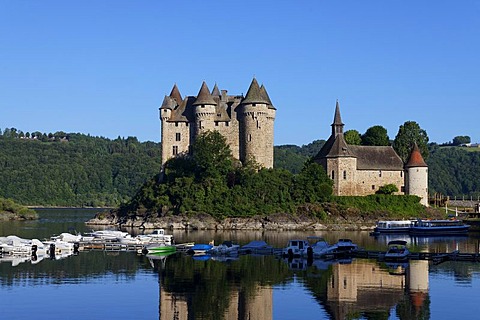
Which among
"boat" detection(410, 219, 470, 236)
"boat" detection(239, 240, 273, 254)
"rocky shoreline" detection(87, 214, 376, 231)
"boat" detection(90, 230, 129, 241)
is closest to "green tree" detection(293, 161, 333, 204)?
"rocky shoreline" detection(87, 214, 376, 231)

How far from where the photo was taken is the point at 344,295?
3788 centimetres

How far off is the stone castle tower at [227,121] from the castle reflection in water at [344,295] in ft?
164

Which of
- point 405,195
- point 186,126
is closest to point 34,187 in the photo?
point 186,126

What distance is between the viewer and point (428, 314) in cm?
3316

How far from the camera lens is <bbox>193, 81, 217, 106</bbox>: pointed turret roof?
98.4 m

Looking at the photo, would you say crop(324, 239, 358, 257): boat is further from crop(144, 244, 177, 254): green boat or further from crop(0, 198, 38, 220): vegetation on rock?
crop(0, 198, 38, 220): vegetation on rock

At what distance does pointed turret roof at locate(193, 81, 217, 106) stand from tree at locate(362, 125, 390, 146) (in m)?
28.4

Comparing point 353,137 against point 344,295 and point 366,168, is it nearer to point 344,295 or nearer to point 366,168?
point 366,168

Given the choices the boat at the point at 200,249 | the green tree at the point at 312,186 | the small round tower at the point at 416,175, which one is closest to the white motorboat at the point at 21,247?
the boat at the point at 200,249

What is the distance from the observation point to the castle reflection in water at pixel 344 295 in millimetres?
33531

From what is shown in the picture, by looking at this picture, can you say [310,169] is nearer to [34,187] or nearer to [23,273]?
[23,273]

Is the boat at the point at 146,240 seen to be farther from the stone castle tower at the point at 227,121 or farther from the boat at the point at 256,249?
the stone castle tower at the point at 227,121

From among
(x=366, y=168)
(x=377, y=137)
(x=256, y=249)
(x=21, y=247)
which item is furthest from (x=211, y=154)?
(x=21, y=247)

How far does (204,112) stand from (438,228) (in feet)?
107
